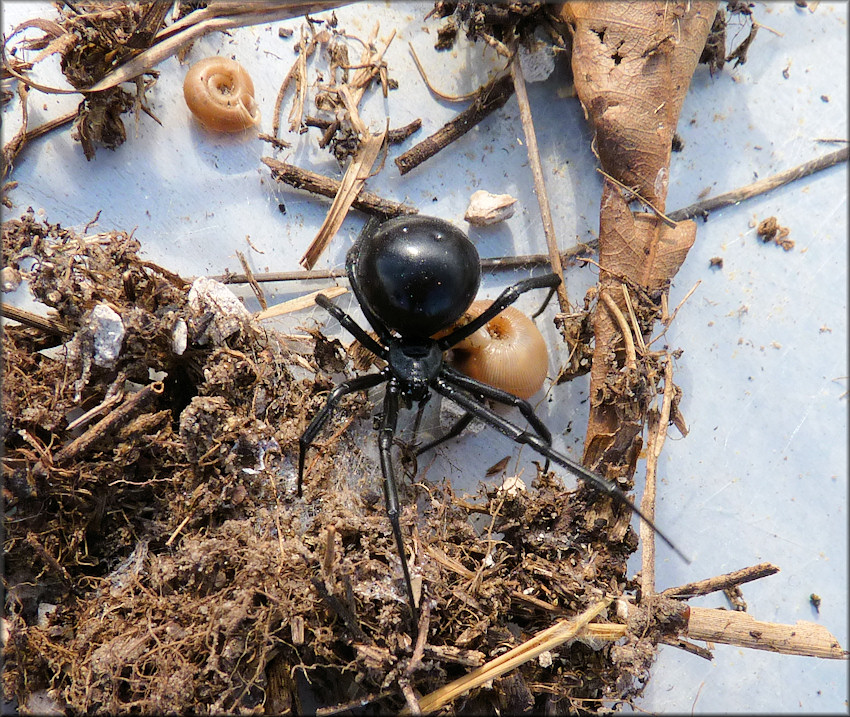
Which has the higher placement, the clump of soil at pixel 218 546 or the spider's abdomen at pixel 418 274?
the spider's abdomen at pixel 418 274

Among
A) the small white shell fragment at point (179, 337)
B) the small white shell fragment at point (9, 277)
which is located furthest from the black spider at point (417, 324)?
the small white shell fragment at point (9, 277)

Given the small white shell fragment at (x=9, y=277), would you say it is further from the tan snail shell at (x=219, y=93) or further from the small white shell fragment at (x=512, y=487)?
the small white shell fragment at (x=512, y=487)

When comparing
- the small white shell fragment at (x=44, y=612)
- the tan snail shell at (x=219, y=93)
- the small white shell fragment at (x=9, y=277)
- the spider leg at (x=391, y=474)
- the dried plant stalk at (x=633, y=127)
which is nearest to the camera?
the spider leg at (x=391, y=474)

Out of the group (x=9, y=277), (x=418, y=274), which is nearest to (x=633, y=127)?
(x=418, y=274)

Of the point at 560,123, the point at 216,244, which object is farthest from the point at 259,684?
the point at 560,123

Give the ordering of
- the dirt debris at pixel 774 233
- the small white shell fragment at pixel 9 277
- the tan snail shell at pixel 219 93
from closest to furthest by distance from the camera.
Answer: the small white shell fragment at pixel 9 277 < the tan snail shell at pixel 219 93 < the dirt debris at pixel 774 233
